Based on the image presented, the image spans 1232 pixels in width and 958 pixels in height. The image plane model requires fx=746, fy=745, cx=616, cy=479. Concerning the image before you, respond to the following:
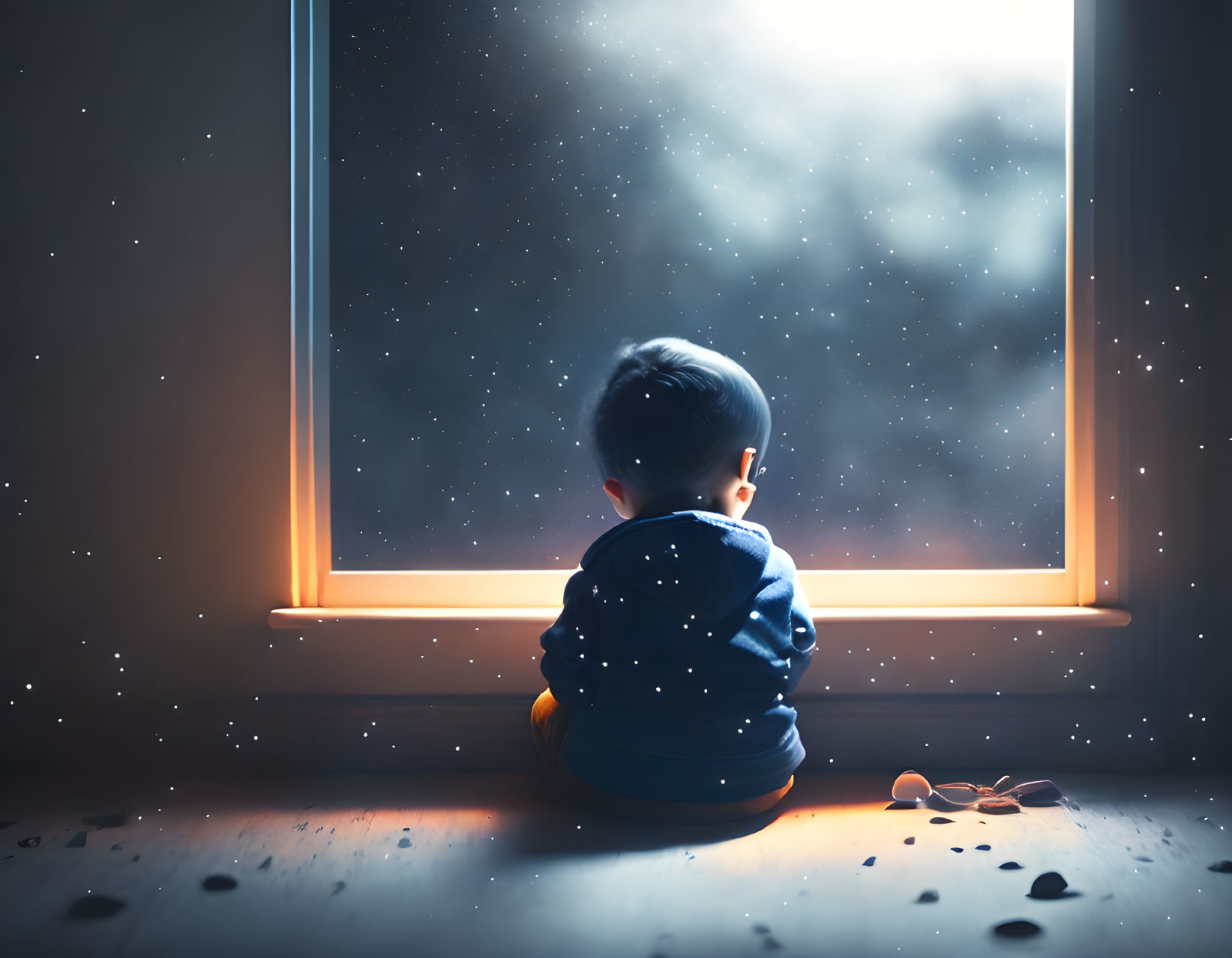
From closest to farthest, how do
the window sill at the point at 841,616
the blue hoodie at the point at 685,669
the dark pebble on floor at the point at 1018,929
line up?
the dark pebble on floor at the point at 1018,929
the blue hoodie at the point at 685,669
the window sill at the point at 841,616

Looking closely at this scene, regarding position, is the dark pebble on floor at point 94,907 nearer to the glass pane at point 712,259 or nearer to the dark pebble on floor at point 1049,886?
the glass pane at point 712,259

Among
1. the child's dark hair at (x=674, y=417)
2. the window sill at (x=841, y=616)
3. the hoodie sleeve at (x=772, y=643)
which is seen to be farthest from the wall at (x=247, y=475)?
the child's dark hair at (x=674, y=417)

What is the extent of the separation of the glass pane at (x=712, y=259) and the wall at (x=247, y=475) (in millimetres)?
91

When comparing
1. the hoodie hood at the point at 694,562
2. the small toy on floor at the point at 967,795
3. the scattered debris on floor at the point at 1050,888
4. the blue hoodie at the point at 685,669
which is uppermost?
the hoodie hood at the point at 694,562

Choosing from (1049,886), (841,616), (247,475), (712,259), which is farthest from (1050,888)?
(247,475)

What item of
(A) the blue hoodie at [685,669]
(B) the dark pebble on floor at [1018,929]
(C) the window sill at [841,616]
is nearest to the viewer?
(B) the dark pebble on floor at [1018,929]

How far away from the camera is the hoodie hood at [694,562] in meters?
0.69

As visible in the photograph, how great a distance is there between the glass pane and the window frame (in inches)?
0.8

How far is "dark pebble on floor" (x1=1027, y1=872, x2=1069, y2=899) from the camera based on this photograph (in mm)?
566

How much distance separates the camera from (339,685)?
2.76 feet

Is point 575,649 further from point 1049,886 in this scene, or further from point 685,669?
point 1049,886

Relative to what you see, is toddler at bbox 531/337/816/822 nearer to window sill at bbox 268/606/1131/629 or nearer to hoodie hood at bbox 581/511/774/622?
hoodie hood at bbox 581/511/774/622

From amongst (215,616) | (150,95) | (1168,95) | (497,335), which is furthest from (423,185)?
(1168,95)

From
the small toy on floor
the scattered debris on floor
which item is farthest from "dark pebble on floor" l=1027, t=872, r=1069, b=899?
the small toy on floor
